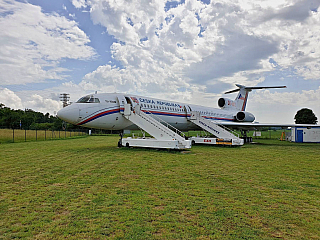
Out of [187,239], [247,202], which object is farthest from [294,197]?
[187,239]

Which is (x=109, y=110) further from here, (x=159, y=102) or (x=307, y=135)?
(x=307, y=135)

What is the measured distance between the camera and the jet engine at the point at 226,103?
104ft

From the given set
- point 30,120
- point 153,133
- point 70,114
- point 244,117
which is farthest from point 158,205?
point 30,120

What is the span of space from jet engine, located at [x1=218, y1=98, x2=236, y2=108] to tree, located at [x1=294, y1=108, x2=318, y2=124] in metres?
53.4

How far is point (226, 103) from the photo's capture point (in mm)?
31875

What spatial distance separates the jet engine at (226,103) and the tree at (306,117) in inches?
2103

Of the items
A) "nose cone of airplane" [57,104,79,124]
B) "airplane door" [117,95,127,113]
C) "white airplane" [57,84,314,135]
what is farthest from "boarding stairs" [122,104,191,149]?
"nose cone of airplane" [57,104,79,124]

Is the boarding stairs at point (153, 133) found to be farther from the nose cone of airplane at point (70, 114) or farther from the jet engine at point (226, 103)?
the jet engine at point (226, 103)

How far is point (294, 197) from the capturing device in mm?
5238

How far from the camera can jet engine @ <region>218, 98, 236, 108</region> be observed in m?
31.8

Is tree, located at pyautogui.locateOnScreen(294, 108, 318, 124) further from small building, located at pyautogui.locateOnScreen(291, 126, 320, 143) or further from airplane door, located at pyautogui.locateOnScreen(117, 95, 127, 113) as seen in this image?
airplane door, located at pyautogui.locateOnScreen(117, 95, 127, 113)

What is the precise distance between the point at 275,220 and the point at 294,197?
1672mm

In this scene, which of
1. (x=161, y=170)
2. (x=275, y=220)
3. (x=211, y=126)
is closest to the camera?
(x=275, y=220)

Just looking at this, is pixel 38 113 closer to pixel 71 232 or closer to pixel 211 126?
pixel 211 126
